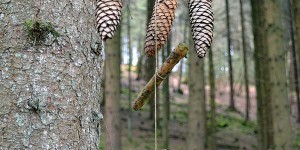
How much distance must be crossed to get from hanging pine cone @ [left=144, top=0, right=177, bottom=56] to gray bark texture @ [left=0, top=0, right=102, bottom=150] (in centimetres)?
87

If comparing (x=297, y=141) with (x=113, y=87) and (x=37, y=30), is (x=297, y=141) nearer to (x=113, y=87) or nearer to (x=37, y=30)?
(x=113, y=87)

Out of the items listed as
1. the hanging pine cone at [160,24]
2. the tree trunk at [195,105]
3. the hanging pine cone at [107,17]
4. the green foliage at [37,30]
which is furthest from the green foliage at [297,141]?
the hanging pine cone at [107,17]

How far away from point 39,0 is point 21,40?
195 millimetres

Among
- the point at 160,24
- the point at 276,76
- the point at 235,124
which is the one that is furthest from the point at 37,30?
the point at 235,124

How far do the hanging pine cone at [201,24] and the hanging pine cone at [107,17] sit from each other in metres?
0.17

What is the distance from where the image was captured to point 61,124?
1.69m

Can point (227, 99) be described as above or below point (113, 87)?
above

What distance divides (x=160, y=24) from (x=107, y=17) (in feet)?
0.56

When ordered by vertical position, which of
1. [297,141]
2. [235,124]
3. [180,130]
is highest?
[235,124]

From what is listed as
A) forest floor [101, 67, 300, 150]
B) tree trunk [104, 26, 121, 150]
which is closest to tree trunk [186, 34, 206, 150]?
tree trunk [104, 26, 121, 150]

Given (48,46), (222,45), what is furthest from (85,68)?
(222,45)

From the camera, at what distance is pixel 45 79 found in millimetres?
1677

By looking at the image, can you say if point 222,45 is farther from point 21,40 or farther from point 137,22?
point 21,40

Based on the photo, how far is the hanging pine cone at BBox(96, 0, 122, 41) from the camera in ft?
2.46
